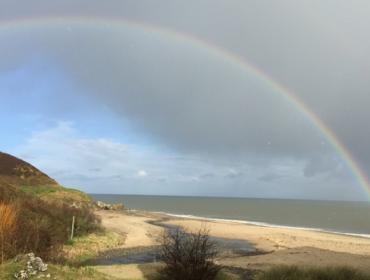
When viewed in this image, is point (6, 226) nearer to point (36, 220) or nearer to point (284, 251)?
point (36, 220)

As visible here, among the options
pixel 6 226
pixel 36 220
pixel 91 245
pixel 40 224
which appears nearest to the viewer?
pixel 6 226

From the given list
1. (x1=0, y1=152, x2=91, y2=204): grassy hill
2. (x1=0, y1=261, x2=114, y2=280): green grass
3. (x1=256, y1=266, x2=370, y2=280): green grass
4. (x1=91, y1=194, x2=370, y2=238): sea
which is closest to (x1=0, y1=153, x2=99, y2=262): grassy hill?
(x1=0, y1=152, x2=91, y2=204): grassy hill

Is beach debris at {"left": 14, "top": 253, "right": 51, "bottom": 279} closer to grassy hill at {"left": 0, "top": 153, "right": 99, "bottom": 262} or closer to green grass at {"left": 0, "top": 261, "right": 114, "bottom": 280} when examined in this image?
green grass at {"left": 0, "top": 261, "right": 114, "bottom": 280}

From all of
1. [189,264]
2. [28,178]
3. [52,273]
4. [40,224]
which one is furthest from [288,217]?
[52,273]

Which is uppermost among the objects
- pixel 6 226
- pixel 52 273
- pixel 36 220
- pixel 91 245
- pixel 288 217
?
pixel 288 217

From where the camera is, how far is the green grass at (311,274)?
14.6 m

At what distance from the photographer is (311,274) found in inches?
592

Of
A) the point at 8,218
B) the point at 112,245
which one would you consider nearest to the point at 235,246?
the point at 112,245

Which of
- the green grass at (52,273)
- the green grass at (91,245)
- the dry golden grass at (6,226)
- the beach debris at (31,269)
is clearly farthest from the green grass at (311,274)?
the green grass at (91,245)

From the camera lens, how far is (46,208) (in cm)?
2684

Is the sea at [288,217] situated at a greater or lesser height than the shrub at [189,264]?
greater

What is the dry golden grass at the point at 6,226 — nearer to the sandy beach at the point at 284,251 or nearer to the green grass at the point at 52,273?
the green grass at the point at 52,273

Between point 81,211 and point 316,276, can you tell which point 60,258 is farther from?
point 81,211

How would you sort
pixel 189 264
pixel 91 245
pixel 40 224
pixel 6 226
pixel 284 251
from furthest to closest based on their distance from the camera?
pixel 284 251, pixel 91 245, pixel 40 224, pixel 189 264, pixel 6 226
